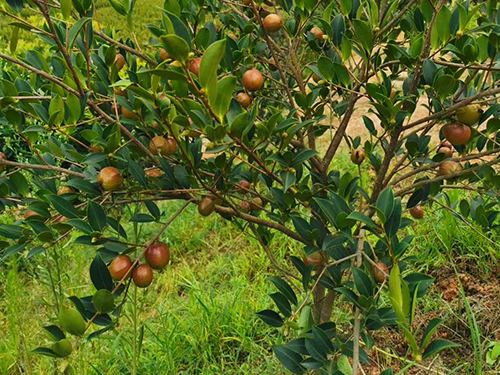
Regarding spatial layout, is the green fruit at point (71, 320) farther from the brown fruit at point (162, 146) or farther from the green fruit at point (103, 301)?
the brown fruit at point (162, 146)

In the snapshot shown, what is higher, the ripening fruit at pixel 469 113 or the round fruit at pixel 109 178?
the ripening fruit at pixel 469 113

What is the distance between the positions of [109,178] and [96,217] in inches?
3.3

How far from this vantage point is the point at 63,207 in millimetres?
979

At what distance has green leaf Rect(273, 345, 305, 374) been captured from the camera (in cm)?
94

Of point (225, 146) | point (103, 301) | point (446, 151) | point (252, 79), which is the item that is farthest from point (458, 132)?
point (103, 301)

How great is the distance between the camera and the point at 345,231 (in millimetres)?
952

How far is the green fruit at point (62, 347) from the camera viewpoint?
29.9 inches

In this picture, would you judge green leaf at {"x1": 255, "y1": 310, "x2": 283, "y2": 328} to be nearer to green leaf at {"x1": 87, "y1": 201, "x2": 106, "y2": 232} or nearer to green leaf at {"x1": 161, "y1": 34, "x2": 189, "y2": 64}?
green leaf at {"x1": 87, "y1": 201, "x2": 106, "y2": 232}

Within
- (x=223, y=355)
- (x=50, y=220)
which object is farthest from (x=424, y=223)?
(x=50, y=220)

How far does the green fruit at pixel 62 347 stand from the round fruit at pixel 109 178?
0.32 metres

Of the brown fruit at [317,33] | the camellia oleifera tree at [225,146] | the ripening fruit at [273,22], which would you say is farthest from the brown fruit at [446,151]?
the ripening fruit at [273,22]

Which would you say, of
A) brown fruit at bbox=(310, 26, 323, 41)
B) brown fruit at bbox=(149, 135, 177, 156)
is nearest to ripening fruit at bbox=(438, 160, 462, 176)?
A: brown fruit at bbox=(310, 26, 323, 41)

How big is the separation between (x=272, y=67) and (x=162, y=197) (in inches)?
25.0

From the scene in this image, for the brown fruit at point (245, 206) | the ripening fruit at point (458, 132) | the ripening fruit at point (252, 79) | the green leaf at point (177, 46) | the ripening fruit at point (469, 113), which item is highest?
the green leaf at point (177, 46)
